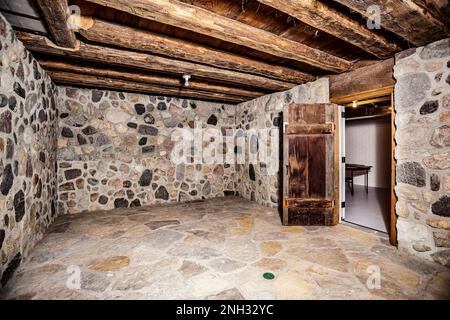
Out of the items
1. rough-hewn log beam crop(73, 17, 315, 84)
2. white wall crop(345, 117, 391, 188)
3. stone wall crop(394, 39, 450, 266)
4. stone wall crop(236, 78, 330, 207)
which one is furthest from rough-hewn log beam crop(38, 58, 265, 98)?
white wall crop(345, 117, 391, 188)

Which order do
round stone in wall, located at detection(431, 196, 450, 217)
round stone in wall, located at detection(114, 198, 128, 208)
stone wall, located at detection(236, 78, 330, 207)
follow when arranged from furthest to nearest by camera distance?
round stone in wall, located at detection(114, 198, 128, 208), stone wall, located at detection(236, 78, 330, 207), round stone in wall, located at detection(431, 196, 450, 217)

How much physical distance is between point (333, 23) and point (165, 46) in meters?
1.59

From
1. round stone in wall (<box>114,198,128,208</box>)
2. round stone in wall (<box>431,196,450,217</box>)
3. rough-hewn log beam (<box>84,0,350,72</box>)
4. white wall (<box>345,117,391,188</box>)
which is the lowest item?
round stone in wall (<box>114,198,128,208</box>)

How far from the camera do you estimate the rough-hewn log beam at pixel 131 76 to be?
2.83 meters

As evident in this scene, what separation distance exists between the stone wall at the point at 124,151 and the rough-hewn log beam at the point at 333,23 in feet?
11.0

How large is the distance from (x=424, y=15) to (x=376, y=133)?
20.2ft

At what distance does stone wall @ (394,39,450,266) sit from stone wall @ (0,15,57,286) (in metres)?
3.92

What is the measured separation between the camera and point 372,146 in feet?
23.2

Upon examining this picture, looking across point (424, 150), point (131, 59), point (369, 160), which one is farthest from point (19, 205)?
point (369, 160)

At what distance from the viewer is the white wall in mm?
6723

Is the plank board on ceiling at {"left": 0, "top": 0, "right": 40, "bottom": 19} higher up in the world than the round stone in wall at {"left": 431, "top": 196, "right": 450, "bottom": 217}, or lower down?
higher up

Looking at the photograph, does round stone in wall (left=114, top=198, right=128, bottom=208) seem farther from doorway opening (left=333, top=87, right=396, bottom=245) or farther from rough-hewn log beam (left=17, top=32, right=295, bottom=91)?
doorway opening (left=333, top=87, right=396, bottom=245)

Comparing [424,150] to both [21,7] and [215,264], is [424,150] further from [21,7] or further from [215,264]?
[21,7]

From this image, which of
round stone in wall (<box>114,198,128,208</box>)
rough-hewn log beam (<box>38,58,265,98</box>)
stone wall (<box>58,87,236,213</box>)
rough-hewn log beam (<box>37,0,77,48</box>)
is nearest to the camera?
rough-hewn log beam (<box>37,0,77,48</box>)
